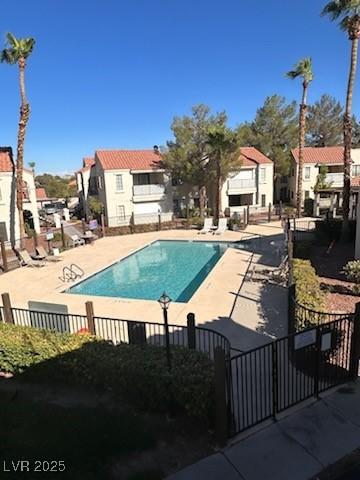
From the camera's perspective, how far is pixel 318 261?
1529 cm

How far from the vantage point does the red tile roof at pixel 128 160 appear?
1268 inches

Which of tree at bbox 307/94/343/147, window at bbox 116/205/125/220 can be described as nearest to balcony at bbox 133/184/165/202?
window at bbox 116/205/125/220

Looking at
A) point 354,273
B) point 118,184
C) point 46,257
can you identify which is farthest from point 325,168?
point 46,257

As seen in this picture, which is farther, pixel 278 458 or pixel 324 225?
pixel 324 225

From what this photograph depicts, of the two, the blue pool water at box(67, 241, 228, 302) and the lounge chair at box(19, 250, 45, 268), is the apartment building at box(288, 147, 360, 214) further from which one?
the lounge chair at box(19, 250, 45, 268)

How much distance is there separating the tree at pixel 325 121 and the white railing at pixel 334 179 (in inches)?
931

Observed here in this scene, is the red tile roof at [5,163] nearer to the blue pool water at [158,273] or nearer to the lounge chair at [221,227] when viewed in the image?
the blue pool water at [158,273]

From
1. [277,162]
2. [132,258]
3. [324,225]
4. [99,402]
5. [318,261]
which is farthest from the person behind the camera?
[277,162]

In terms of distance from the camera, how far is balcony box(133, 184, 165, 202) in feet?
108

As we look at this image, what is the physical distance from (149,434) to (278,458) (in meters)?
2.07

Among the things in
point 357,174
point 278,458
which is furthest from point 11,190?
point 357,174

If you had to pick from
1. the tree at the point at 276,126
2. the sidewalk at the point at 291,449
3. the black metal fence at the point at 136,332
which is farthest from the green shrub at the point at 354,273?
the tree at the point at 276,126

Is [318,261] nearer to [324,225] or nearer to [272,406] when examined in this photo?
[324,225]

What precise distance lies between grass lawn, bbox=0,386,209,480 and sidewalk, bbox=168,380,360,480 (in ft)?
1.33
